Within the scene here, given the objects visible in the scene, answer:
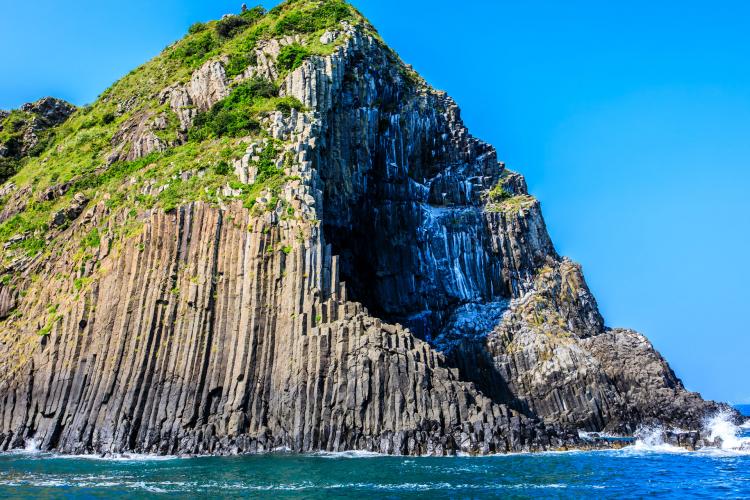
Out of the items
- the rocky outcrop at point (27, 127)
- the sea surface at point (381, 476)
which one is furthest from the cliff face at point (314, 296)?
the rocky outcrop at point (27, 127)

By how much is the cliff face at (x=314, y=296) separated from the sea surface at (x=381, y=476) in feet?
10.8

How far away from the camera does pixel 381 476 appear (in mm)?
31406

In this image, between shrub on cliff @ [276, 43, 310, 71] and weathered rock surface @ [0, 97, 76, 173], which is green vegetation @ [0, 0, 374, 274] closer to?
shrub on cliff @ [276, 43, 310, 71]

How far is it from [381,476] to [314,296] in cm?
1615

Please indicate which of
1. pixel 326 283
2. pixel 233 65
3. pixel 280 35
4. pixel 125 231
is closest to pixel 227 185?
pixel 125 231

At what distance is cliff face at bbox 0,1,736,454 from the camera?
136ft

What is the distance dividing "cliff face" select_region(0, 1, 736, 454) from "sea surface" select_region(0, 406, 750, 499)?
3283mm

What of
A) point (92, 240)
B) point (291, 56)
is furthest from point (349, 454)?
point (291, 56)

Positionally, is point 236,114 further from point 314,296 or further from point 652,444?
point 652,444

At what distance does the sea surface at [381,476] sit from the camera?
1089 inches

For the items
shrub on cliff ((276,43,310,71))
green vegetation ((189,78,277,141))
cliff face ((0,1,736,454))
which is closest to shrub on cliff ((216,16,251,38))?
cliff face ((0,1,736,454))

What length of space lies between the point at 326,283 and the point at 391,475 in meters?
17.6

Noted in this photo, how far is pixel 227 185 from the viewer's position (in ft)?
171

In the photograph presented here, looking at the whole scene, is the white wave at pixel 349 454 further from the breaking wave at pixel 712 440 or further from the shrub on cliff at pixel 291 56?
the shrub on cliff at pixel 291 56
